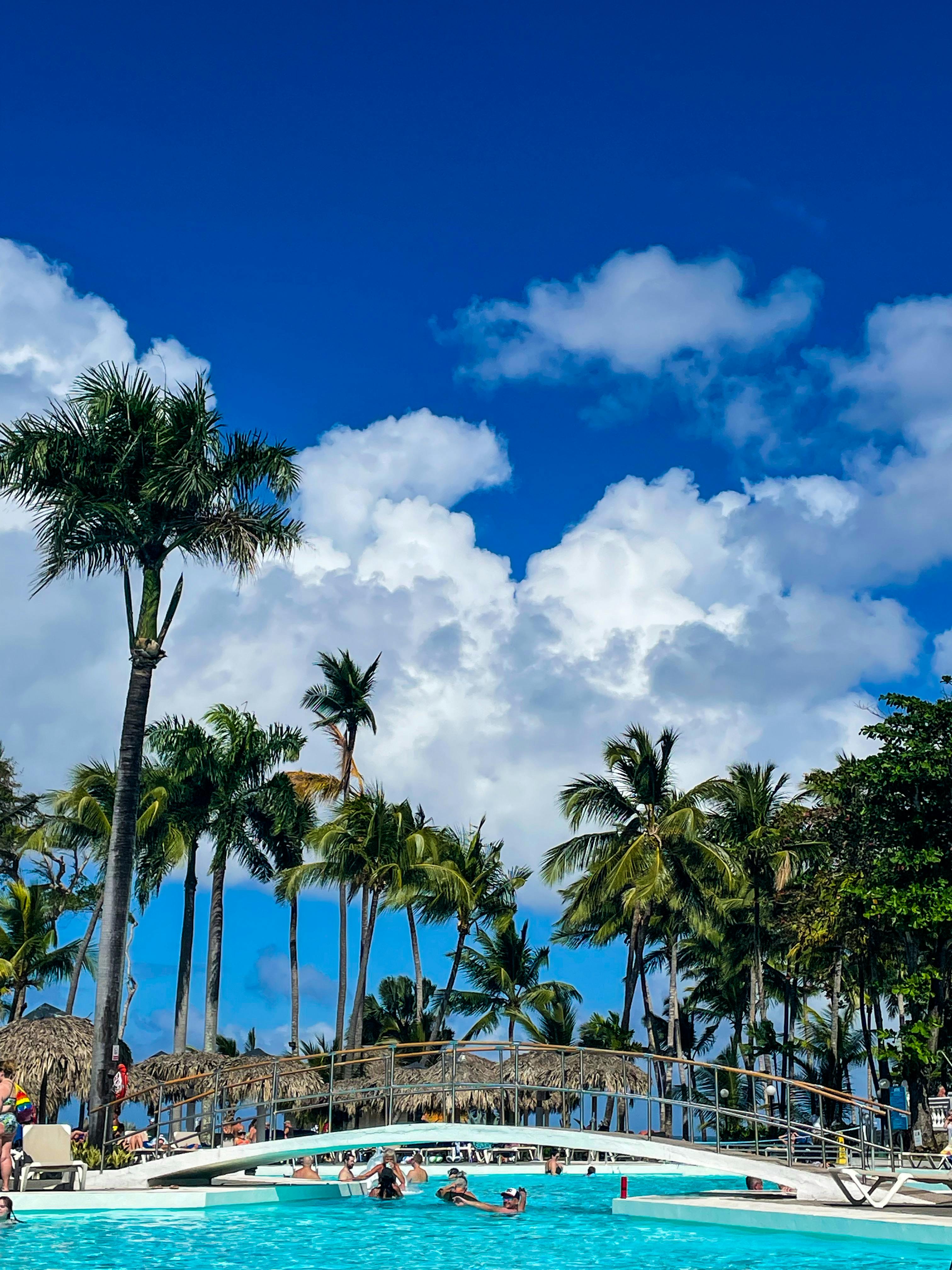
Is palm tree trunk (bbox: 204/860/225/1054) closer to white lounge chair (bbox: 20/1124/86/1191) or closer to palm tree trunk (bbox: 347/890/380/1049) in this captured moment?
palm tree trunk (bbox: 347/890/380/1049)

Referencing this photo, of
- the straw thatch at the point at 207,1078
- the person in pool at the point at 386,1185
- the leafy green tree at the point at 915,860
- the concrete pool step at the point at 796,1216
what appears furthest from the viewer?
the straw thatch at the point at 207,1078

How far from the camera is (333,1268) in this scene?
1516cm

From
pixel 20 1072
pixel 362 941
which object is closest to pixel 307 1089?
pixel 362 941

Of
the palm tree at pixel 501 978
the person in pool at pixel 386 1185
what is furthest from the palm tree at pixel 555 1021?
the person in pool at pixel 386 1185

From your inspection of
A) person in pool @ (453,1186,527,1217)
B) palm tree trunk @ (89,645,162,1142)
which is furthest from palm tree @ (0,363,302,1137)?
person in pool @ (453,1186,527,1217)

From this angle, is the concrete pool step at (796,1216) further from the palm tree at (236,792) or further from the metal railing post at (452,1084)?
the palm tree at (236,792)

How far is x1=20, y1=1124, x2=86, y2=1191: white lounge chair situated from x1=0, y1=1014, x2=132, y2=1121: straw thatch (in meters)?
9.61

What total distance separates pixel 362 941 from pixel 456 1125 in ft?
74.2

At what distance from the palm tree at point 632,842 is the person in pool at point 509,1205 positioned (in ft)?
62.2

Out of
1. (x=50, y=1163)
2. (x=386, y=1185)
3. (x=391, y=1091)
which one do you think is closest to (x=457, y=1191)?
(x=386, y=1185)

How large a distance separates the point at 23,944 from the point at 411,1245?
28422 mm

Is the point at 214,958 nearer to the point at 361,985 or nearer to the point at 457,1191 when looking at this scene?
the point at 361,985

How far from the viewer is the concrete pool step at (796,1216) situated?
1512 centimetres

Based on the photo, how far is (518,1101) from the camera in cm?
2130
